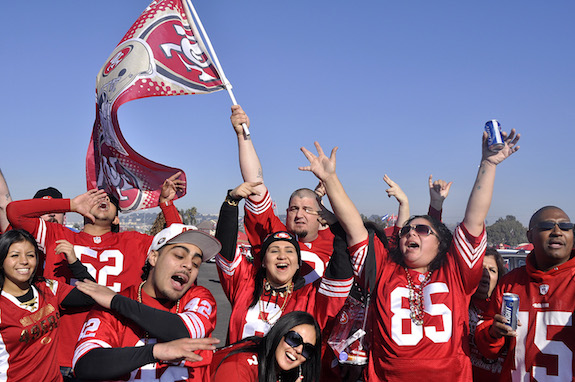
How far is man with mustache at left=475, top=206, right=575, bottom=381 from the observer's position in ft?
11.2

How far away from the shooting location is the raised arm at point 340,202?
3.39 meters

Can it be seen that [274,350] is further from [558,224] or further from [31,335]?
[558,224]

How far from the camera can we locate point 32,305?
3.67m

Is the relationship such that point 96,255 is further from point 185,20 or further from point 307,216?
point 185,20

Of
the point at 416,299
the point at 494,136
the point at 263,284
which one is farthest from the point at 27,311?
the point at 494,136

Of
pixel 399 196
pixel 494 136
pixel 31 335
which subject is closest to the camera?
pixel 494 136

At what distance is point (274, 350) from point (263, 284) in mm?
933

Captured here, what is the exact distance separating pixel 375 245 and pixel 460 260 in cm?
60

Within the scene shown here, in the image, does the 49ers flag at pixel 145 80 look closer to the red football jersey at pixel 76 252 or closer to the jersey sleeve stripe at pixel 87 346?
the red football jersey at pixel 76 252

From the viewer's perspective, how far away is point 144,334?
9.04 feet

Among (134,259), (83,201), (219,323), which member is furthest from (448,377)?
(219,323)

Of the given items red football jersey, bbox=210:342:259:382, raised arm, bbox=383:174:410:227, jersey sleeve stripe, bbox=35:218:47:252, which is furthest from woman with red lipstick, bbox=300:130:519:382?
jersey sleeve stripe, bbox=35:218:47:252

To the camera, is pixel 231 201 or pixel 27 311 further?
pixel 231 201

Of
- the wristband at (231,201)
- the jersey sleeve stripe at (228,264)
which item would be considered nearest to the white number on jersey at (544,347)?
the jersey sleeve stripe at (228,264)
